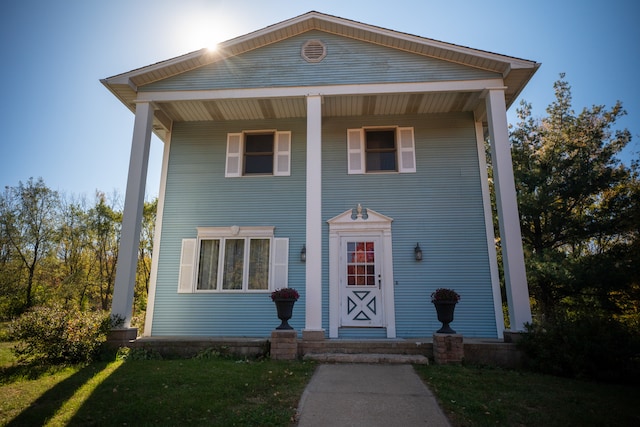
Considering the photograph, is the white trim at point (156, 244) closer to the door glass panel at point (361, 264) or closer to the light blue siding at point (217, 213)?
the light blue siding at point (217, 213)

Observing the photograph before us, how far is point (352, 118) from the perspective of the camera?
980cm

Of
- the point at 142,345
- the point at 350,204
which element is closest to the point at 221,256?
the point at 142,345

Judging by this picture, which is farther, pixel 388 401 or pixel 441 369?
pixel 441 369

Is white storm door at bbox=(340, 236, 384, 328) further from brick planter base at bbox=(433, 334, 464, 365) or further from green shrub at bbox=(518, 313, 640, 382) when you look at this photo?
green shrub at bbox=(518, 313, 640, 382)

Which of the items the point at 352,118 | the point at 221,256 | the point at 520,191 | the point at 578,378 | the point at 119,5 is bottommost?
the point at 578,378

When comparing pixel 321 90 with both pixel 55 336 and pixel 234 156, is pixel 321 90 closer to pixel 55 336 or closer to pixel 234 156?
pixel 234 156

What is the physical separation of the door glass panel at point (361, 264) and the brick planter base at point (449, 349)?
2588 mm

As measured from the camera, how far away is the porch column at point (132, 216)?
24.2 feet

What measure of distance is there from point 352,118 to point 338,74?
60.5 inches

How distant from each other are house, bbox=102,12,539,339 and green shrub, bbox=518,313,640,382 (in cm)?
208

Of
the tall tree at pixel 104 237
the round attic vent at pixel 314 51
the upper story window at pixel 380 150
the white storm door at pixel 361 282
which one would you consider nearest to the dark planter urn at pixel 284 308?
the white storm door at pixel 361 282

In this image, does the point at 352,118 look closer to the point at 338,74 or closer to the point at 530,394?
the point at 338,74

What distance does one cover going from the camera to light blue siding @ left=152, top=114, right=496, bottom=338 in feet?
28.0

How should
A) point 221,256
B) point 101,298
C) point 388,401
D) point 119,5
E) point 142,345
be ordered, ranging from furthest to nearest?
1. point 101,298
2. point 221,256
3. point 119,5
4. point 142,345
5. point 388,401
